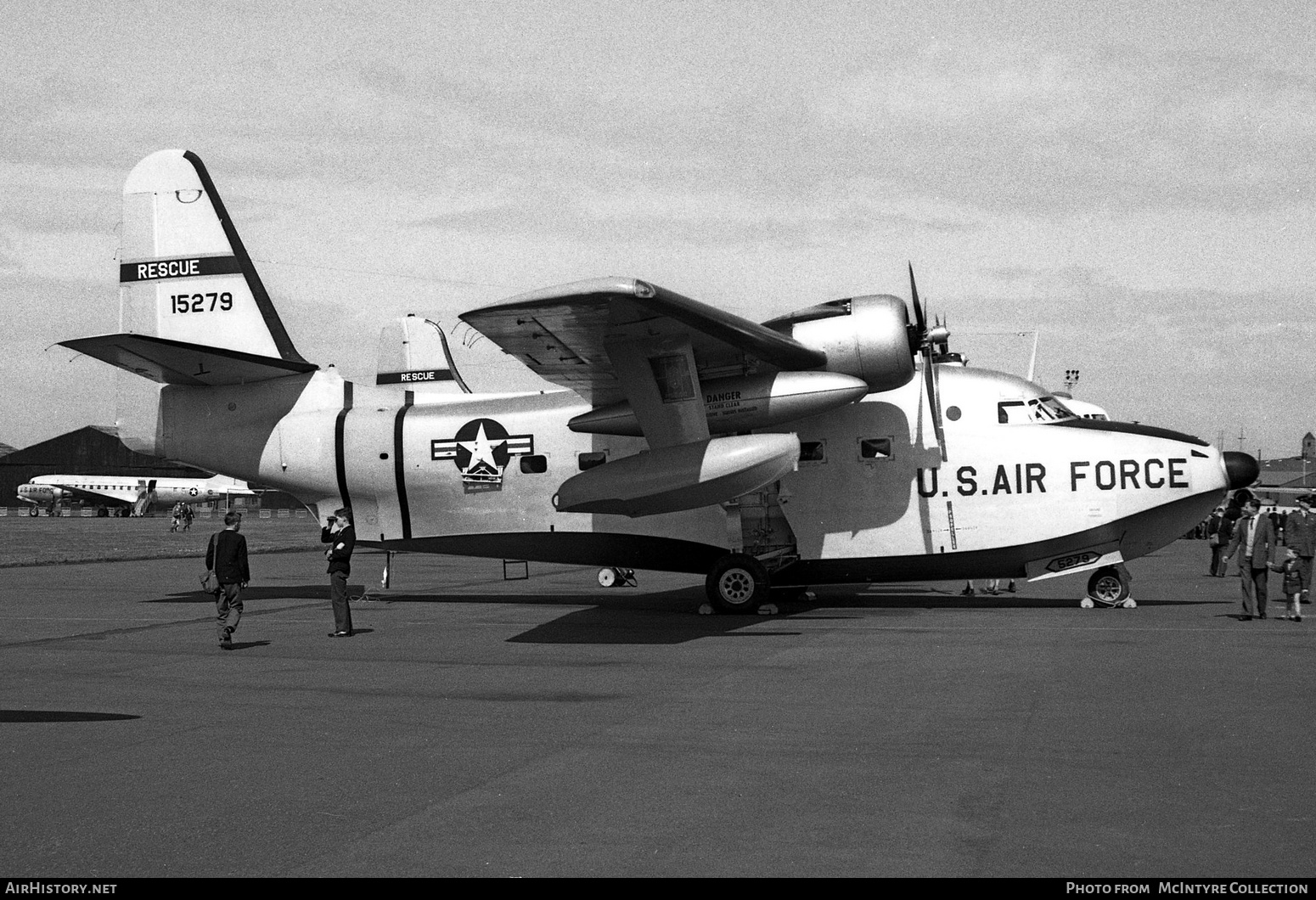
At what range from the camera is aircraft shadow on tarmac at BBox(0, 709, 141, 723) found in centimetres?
938

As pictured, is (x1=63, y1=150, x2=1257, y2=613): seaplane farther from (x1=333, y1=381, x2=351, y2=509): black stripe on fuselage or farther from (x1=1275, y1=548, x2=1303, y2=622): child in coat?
(x1=1275, y1=548, x2=1303, y2=622): child in coat

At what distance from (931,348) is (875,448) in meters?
1.79

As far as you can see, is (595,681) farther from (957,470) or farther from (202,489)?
(202,489)

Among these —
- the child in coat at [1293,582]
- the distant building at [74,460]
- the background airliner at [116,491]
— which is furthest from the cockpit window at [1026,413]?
the distant building at [74,460]

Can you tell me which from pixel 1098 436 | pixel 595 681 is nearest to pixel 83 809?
pixel 595 681

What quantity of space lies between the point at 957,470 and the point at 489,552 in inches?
309

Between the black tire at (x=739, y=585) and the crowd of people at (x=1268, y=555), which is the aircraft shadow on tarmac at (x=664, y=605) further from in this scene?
the crowd of people at (x=1268, y=555)

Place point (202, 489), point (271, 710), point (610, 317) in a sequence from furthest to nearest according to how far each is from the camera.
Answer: point (202, 489)
point (610, 317)
point (271, 710)

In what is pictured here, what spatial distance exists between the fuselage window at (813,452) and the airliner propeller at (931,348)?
1.77 metres

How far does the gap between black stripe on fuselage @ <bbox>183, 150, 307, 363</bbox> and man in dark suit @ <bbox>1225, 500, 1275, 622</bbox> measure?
15.9 m

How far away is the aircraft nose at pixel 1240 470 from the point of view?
17.8 metres

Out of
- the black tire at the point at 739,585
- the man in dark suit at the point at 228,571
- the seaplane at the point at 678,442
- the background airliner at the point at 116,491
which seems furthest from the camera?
the background airliner at the point at 116,491

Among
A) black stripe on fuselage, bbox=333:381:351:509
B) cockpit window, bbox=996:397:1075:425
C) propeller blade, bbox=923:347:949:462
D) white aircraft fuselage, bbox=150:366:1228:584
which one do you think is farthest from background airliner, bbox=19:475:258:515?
cockpit window, bbox=996:397:1075:425

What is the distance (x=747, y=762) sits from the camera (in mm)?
7727
